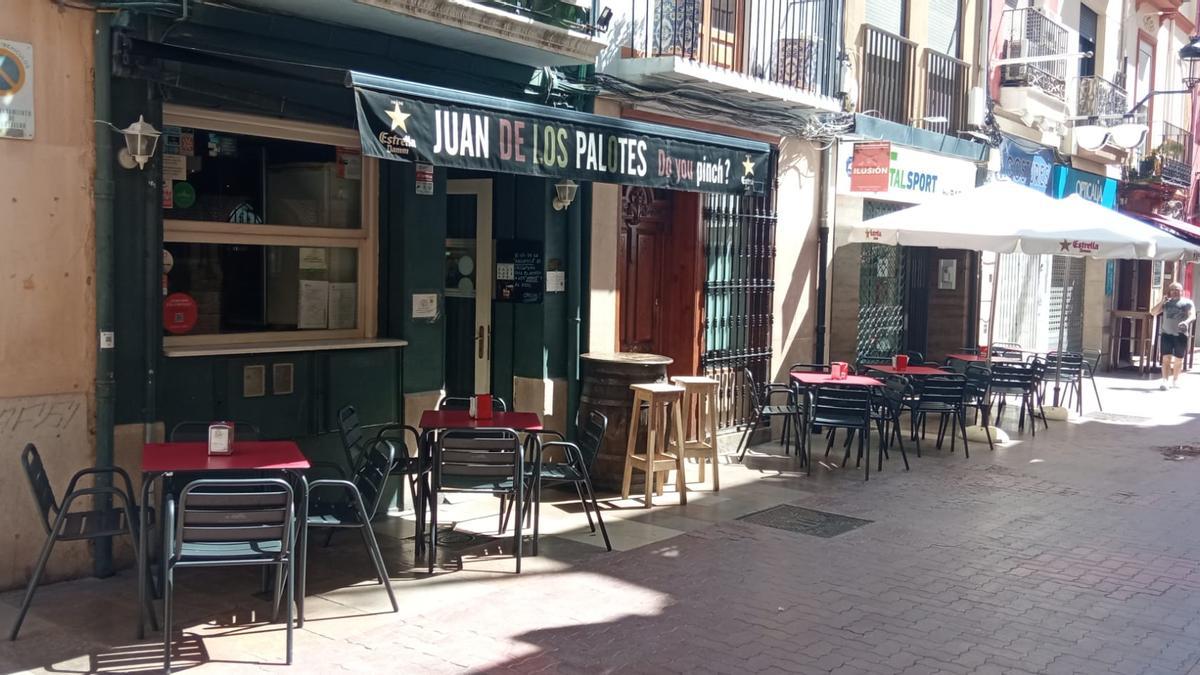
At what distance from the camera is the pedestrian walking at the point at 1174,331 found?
1789cm

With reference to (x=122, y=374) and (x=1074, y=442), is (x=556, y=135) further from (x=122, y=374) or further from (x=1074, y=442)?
(x=1074, y=442)

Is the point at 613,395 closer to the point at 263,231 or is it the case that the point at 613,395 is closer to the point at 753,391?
the point at 753,391

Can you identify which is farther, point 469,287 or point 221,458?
point 469,287

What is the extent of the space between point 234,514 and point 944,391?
26.9 feet

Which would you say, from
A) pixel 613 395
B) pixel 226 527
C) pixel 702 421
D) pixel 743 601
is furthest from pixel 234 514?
pixel 702 421

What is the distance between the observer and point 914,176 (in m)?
13.6

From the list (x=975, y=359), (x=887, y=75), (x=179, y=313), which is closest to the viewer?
(x=179, y=313)

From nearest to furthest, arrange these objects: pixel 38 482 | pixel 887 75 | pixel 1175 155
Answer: pixel 38 482
pixel 887 75
pixel 1175 155

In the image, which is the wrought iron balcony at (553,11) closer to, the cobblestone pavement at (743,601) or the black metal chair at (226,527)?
the cobblestone pavement at (743,601)


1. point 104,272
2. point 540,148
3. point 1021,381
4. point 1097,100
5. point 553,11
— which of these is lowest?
point 1021,381

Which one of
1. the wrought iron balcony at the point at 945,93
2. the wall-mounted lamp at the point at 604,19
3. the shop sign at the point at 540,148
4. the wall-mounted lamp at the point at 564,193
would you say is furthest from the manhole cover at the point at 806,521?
the wrought iron balcony at the point at 945,93

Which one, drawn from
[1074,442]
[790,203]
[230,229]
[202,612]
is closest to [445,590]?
[202,612]

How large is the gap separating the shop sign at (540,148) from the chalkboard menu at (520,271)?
143 cm

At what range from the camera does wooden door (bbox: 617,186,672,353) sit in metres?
10.2
